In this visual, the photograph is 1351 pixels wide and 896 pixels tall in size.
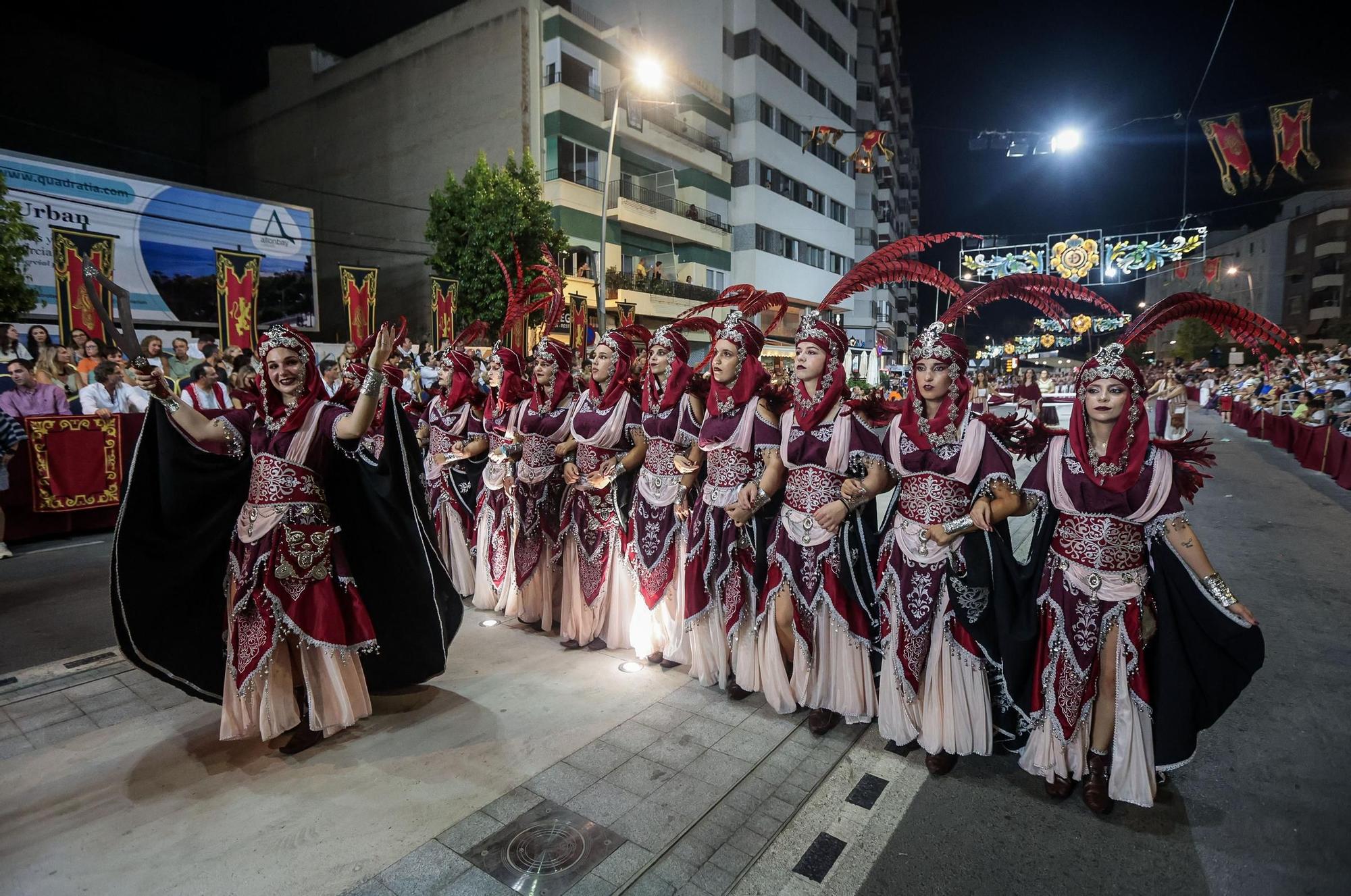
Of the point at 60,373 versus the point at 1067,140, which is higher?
the point at 1067,140

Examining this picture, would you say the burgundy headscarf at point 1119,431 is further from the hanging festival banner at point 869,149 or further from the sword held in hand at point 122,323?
the hanging festival banner at point 869,149

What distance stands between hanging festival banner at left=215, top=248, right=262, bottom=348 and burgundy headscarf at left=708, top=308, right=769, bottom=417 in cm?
1344

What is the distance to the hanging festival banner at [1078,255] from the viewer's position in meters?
15.9

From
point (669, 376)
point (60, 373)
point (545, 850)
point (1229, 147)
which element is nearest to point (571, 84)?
point (1229, 147)

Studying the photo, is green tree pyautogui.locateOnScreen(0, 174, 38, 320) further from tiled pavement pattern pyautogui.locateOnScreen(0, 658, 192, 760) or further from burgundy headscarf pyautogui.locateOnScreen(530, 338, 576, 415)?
burgundy headscarf pyautogui.locateOnScreen(530, 338, 576, 415)

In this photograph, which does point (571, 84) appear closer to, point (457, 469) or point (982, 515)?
point (457, 469)

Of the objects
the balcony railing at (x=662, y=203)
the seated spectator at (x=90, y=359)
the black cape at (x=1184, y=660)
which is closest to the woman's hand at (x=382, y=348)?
the black cape at (x=1184, y=660)

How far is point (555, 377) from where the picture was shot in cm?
547

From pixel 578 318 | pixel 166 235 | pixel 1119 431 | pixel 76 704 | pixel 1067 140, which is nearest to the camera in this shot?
pixel 1119 431

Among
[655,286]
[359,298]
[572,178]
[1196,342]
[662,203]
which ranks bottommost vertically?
[359,298]

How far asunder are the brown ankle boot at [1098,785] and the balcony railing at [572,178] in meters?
25.0

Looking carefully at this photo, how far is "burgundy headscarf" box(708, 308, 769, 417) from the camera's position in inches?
168

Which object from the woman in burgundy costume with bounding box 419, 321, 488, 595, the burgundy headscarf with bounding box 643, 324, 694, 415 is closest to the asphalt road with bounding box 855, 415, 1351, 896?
the burgundy headscarf with bounding box 643, 324, 694, 415

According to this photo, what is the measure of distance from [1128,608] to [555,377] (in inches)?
158
